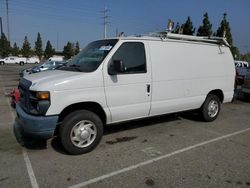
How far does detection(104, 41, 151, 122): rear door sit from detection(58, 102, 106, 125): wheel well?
187mm

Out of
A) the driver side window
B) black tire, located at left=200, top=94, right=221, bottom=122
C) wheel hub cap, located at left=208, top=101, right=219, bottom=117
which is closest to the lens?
the driver side window

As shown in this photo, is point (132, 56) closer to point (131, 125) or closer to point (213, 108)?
point (131, 125)

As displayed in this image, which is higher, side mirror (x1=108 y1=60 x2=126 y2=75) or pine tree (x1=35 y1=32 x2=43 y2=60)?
pine tree (x1=35 y1=32 x2=43 y2=60)

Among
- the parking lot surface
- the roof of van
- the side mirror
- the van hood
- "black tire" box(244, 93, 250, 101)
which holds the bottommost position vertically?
the parking lot surface

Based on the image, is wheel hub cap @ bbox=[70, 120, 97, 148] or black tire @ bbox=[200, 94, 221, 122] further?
black tire @ bbox=[200, 94, 221, 122]

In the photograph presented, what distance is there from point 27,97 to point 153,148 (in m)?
2.54

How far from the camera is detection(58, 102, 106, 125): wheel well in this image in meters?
4.50

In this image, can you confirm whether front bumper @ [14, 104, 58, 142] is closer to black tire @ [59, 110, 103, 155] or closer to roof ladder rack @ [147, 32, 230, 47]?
black tire @ [59, 110, 103, 155]

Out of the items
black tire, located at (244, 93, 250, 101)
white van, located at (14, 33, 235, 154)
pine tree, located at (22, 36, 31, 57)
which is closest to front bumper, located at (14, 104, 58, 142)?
white van, located at (14, 33, 235, 154)

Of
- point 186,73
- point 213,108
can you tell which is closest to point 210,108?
point 213,108

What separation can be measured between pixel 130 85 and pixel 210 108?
2.99m

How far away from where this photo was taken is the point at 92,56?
5105 millimetres

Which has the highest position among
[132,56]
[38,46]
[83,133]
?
[38,46]

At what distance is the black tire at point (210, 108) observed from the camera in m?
6.73
